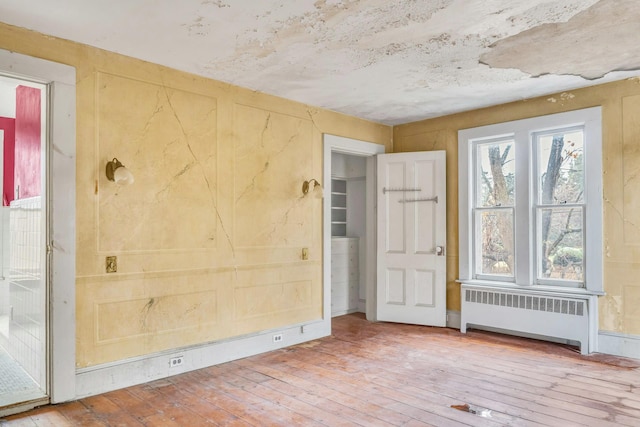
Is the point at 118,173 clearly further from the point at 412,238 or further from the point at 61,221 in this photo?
the point at 412,238

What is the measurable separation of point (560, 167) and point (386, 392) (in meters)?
3.22

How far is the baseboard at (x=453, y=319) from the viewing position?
5430mm

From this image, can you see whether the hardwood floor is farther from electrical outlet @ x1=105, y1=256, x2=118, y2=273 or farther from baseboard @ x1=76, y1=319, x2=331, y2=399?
electrical outlet @ x1=105, y1=256, x2=118, y2=273

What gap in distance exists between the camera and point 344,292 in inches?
255

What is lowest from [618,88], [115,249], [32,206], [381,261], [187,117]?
[381,261]

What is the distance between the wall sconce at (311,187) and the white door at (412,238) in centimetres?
122

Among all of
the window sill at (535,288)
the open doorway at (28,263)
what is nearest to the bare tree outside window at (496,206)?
the window sill at (535,288)

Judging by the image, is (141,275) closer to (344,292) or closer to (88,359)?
(88,359)

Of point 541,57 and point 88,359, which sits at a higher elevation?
point 541,57

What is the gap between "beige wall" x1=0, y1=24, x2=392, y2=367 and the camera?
11.0 ft

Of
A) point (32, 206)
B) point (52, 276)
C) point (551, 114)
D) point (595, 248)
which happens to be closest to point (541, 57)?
point (551, 114)

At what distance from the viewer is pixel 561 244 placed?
4.71m

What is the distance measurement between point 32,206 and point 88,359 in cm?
147

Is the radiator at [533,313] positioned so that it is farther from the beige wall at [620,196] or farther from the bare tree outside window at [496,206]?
the bare tree outside window at [496,206]
